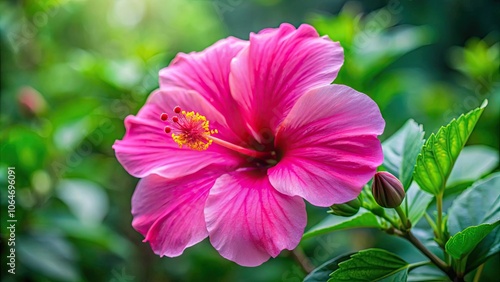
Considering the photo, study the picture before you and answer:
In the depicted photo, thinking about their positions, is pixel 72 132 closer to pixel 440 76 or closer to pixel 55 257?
pixel 55 257

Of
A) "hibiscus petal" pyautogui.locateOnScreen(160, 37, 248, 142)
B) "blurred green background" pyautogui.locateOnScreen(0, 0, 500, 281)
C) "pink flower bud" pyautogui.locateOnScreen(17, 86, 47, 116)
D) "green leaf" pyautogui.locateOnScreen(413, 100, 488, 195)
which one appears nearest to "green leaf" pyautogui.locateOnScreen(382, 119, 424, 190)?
"green leaf" pyautogui.locateOnScreen(413, 100, 488, 195)

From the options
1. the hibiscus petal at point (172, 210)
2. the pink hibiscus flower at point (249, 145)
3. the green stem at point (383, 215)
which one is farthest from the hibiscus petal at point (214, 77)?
the green stem at point (383, 215)

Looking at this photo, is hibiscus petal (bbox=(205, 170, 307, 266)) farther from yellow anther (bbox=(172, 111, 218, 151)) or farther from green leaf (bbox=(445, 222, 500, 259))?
green leaf (bbox=(445, 222, 500, 259))

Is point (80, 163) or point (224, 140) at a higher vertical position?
A: point (224, 140)

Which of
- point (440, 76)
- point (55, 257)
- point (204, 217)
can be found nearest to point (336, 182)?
point (204, 217)

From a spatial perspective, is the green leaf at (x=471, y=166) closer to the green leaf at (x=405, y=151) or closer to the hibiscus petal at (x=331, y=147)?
the green leaf at (x=405, y=151)

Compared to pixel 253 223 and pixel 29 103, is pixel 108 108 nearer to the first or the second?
pixel 29 103

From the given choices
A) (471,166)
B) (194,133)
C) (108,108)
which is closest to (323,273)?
(194,133)
